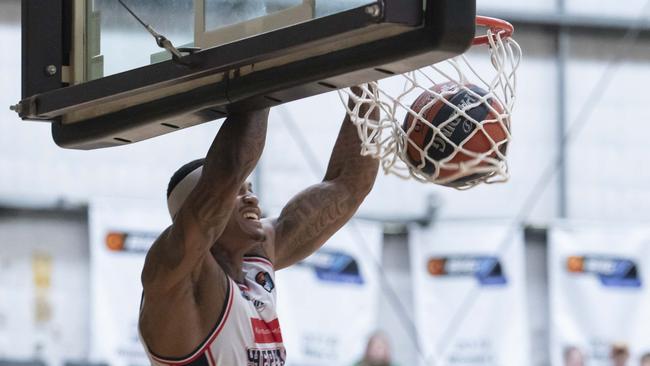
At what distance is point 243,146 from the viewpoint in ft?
12.3

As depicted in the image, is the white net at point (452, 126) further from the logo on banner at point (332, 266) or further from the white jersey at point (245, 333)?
the logo on banner at point (332, 266)

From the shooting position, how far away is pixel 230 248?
14.7 ft

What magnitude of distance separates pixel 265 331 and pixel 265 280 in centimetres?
24

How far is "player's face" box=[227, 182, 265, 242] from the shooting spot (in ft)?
14.6

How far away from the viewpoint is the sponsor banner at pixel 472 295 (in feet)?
33.3

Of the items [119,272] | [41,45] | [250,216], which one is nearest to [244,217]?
[250,216]

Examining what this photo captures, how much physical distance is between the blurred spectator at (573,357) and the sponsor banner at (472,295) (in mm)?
364

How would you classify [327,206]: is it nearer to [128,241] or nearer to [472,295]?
[128,241]

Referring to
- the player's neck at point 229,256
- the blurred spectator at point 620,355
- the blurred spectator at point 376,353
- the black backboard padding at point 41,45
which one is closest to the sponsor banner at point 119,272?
the blurred spectator at point 376,353

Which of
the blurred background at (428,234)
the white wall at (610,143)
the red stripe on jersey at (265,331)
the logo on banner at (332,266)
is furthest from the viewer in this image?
the white wall at (610,143)

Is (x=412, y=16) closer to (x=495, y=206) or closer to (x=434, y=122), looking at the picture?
(x=434, y=122)

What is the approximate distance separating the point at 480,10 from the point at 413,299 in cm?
239

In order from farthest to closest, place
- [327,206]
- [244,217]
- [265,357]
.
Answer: [327,206], [244,217], [265,357]

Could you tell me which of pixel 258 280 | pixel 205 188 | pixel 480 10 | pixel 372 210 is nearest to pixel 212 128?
pixel 372 210
